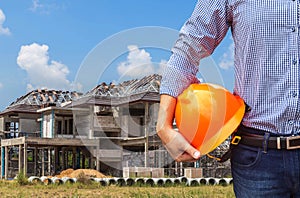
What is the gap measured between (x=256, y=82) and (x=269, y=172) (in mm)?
276

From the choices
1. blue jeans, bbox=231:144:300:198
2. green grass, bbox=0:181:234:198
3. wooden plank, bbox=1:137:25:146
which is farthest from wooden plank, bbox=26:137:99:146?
blue jeans, bbox=231:144:300:198

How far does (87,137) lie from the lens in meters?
20.3

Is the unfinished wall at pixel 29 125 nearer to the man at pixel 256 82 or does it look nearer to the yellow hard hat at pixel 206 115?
the man at pixel 256 82

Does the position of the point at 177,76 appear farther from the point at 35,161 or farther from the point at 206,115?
the point at 35,161

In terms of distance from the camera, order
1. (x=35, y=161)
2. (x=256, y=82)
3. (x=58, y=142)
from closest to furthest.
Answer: (x=256, y=82)
(x=58, y=142)
(x=35, y=161)

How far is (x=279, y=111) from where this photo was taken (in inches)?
65.6

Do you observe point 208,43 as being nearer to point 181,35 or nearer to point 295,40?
point 181,35

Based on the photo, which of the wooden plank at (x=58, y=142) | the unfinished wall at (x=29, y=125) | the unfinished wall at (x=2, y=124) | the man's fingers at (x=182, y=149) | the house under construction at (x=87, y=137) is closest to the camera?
the man's fingers at (x=182, y=149)

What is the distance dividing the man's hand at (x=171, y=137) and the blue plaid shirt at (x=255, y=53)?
0.14 feet

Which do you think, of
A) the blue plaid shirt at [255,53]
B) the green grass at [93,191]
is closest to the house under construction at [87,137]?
the green grass at [93,191]

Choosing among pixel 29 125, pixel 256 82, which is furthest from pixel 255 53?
pixel 29 125

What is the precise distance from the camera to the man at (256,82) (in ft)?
5.34

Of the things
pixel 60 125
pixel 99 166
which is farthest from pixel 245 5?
pixel 60 125

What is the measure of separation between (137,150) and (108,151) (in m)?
1.05
